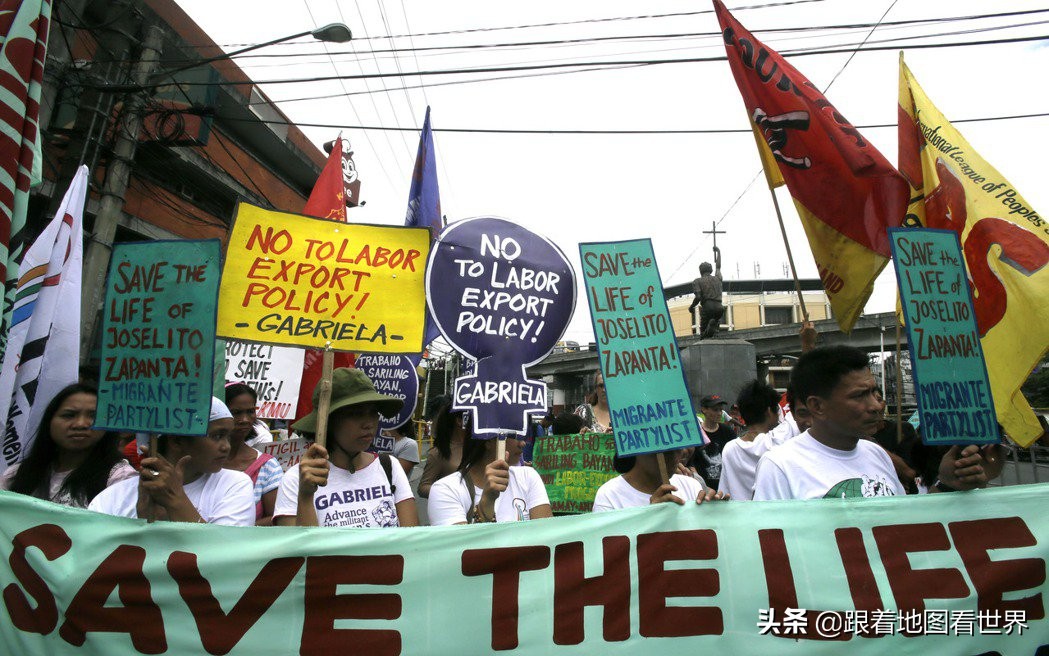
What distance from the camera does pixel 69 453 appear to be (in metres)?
3.27

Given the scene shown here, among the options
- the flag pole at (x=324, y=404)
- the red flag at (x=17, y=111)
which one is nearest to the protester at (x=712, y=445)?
the flag pole at (x=324, y=404)

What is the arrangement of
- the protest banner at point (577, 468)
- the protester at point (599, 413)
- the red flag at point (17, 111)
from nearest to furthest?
the red flag at point (17, 111) → the protest banner at point (577, 468) → the protester at point (599, 413)

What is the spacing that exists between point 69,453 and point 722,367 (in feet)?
30.8

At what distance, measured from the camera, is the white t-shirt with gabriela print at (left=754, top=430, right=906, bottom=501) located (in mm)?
2594

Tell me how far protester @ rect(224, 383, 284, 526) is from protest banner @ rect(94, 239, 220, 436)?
0.91 meters

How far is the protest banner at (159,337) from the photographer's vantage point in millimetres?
2574

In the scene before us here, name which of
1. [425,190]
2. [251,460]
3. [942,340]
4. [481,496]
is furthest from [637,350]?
[425,190]

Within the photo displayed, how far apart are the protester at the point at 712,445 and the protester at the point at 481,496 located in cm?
255

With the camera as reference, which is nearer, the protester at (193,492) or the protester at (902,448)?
the protester at (193,492)

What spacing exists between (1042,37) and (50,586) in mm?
9282

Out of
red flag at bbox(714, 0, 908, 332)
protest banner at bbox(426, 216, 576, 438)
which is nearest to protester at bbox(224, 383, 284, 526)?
protest banner at bbox(426, 216, 576, 438)

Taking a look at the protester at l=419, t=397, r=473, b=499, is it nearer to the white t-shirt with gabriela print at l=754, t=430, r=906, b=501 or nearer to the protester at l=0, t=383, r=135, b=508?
the protester at l=0, t=383, r=135, b=508

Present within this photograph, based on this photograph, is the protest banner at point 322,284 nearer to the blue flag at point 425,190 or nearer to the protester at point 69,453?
the protester at point 69,453

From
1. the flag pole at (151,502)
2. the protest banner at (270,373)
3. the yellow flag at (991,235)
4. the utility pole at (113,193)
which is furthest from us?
the utility pole at (113,193)
